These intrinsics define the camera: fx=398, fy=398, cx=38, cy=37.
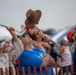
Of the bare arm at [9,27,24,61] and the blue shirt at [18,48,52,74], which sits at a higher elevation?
the bare arm at [9,27,24,61]

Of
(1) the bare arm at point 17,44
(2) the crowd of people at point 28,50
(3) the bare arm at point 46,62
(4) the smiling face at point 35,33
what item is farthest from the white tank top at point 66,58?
(1) the bare arm at point 17,44

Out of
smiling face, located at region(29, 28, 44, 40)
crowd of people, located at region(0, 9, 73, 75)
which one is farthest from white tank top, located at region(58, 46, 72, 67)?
smiling face, located at region(29, 28, 44, 40)

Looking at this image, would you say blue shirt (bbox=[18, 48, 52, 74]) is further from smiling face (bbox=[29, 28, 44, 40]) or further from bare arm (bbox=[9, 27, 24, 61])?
smiling face (bbox=[29, 28, 44, 40])

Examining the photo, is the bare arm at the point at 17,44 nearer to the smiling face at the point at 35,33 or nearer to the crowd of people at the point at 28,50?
the crowd of people at the point at 28,50

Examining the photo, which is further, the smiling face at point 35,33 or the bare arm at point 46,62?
the smiling face at point 35,33

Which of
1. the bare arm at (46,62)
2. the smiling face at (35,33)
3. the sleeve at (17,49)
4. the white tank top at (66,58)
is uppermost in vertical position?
the smiling face at (35,33)

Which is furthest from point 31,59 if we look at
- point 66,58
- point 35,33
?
point 66,58

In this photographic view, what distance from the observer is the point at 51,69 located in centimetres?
679

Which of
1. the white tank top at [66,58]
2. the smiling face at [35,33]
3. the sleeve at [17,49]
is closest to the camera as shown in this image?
the sleeve at [17,49]

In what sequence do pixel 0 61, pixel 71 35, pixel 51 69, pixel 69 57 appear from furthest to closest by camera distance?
pixel 69 57 → pixel 71 35 → pixel 0 61 → pixel 51 69

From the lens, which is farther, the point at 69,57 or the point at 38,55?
the point at 69,57

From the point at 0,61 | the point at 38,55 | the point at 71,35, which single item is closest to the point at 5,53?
the point at 0,61

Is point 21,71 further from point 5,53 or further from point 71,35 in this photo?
point 71,35

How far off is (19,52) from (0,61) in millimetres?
447
